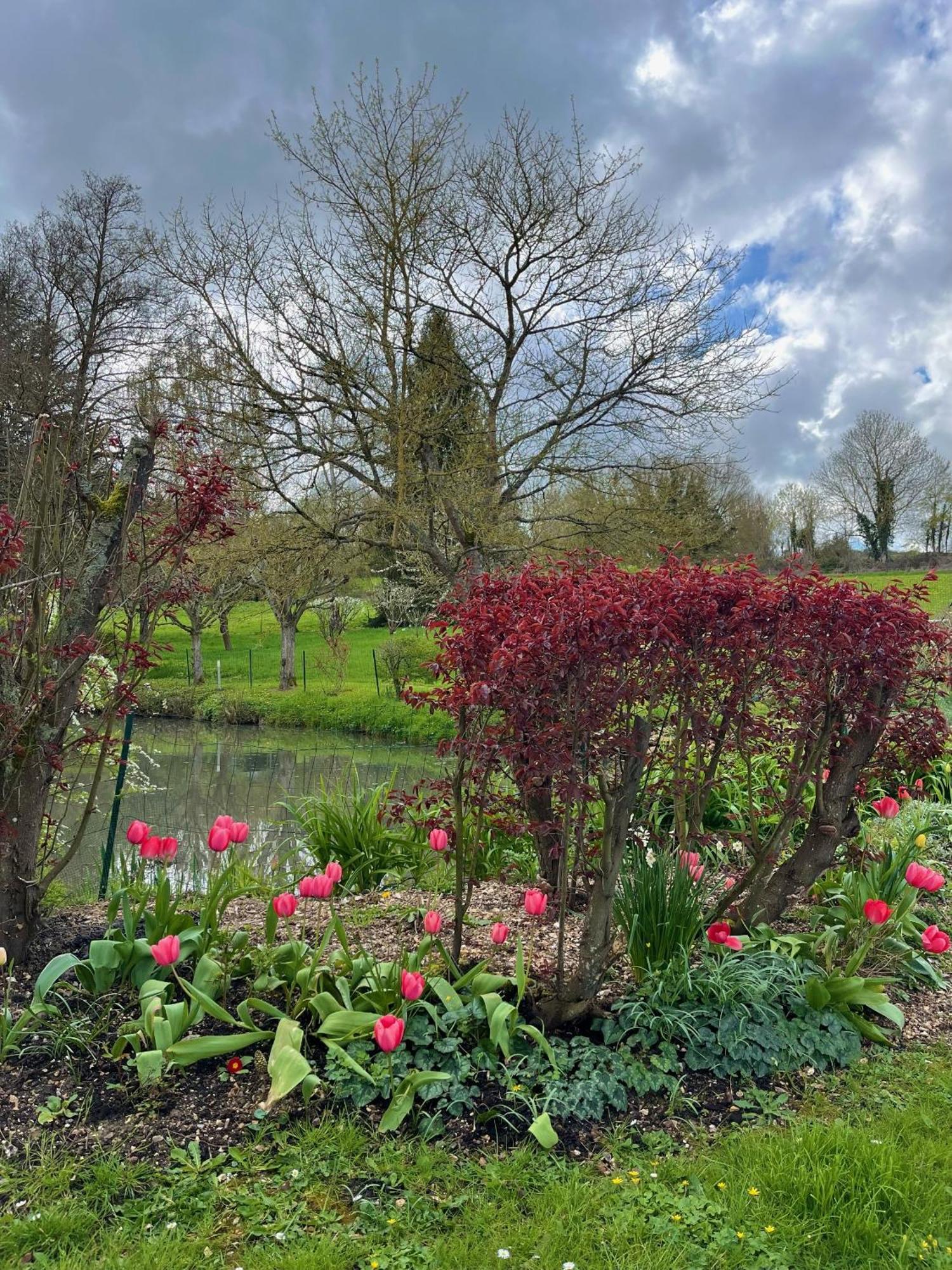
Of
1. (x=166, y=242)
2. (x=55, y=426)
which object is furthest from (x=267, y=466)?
(x=55, y=426)

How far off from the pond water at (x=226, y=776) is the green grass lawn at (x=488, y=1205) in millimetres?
2356

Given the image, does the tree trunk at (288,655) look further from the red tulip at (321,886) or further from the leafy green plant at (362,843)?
the red tulip at (321,886)

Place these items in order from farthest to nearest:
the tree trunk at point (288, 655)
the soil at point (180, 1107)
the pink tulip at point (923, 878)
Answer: the tree trunk at point (288, 655), the pink tulip at point (923, 878), the soil at point (180, 1107)

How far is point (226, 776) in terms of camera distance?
12.4 meters

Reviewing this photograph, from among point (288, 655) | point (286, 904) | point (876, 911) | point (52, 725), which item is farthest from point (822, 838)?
point (288, 655)

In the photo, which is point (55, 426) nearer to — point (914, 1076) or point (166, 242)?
point (914, 1076)

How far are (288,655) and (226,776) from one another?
9.09 metres

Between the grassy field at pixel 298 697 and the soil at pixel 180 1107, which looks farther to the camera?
the grassy field at pixel 298 697

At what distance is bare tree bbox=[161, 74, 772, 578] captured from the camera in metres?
11.2

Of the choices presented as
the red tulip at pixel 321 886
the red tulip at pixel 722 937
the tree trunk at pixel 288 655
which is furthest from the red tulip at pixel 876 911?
the tree trunk at pixel 288 655

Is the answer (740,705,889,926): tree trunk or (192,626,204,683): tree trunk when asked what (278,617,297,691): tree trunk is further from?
(740,705,889,926): tree trunk

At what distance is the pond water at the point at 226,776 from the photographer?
23.4ft

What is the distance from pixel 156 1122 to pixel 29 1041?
26.0 inches

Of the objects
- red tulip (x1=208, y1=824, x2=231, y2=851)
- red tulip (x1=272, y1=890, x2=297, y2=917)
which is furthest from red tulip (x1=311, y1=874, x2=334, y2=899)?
red tulip (x1=208, y1=824, x2=231, y2=851)
